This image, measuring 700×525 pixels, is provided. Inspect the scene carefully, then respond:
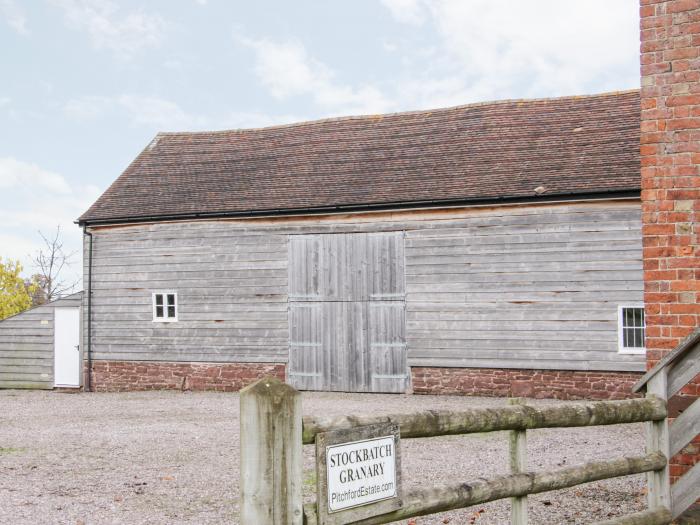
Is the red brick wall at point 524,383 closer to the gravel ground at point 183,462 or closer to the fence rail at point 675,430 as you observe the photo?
the gravel ground at point 183,462

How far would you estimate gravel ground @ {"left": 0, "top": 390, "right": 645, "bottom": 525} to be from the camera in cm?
760

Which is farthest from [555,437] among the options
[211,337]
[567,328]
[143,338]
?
[143,338]

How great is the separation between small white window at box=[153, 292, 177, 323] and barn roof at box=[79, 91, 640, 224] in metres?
2.00

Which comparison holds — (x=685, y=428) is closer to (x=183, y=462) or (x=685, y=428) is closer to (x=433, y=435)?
(x=433, y=435)

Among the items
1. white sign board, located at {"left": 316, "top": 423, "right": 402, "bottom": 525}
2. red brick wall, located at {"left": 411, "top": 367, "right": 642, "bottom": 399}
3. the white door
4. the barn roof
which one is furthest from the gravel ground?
the barn roof

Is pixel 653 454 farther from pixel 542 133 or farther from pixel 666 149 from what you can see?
pixel 542 133

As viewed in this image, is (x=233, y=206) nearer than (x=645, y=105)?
No

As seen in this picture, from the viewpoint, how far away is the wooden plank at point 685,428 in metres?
5.71

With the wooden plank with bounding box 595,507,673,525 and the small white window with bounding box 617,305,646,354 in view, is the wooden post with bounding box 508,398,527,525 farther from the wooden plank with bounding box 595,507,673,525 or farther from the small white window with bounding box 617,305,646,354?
the small white window with bounding box 617,305,646,354

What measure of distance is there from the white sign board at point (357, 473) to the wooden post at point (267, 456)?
0.18 m

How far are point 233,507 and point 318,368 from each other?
36.9 ft

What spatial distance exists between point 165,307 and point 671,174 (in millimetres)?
15943

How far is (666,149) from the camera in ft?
21.6

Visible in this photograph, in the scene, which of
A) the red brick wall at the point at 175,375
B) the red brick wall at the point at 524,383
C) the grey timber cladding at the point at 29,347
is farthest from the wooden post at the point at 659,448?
the grey timber cladding at the point at 29,347
